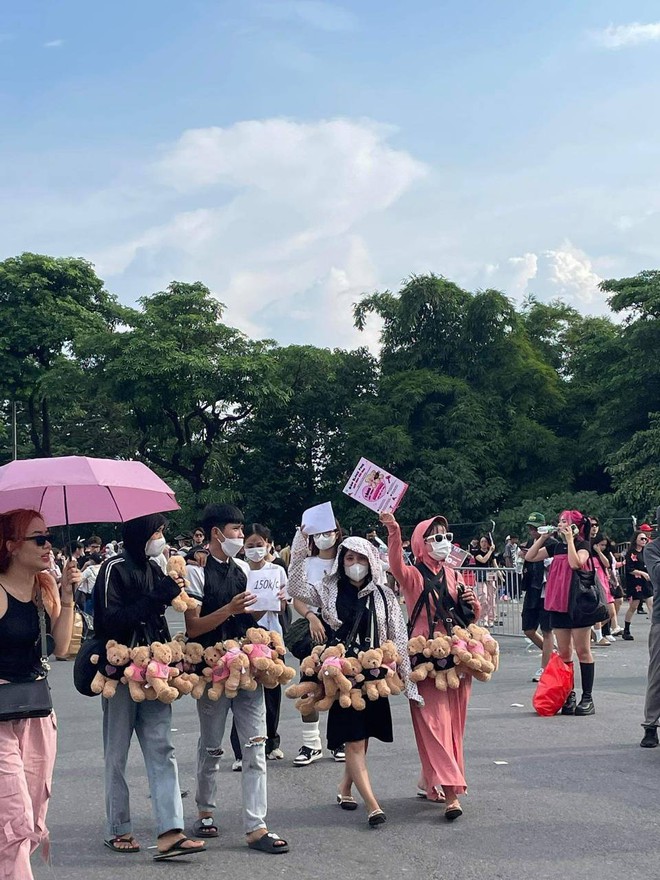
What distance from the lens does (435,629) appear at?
283 inches

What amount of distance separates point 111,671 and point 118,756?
1.67 ft

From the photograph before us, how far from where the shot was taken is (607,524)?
3347 cm

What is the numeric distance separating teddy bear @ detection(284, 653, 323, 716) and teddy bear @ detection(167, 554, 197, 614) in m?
0.82

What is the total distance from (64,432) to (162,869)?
4704 centimetres

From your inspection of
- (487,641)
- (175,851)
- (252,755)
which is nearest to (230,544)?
(252,755)

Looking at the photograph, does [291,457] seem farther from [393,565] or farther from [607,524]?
[393,565]

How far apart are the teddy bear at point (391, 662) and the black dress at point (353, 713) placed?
0.13m

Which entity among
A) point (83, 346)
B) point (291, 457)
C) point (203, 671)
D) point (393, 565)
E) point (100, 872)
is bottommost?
point (100, 872)

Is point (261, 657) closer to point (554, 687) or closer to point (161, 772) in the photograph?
point (161, 772)

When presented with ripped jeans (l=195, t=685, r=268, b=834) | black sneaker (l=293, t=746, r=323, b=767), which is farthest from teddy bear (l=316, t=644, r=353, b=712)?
black sneaker (l=293, t=746, r=323, b=767)

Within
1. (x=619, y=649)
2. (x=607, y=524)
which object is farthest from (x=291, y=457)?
(x=619, y=649)

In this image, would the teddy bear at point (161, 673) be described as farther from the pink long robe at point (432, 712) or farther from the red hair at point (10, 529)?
the pink long robe at point (432, 712)

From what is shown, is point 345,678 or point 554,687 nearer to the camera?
point 345,678

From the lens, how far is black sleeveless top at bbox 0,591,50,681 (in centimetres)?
498
